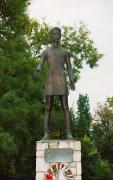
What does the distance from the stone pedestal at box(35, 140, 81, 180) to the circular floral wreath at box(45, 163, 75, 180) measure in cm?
7

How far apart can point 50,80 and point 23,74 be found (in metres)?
11.8

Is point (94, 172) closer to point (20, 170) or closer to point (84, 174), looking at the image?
point (84, 174)

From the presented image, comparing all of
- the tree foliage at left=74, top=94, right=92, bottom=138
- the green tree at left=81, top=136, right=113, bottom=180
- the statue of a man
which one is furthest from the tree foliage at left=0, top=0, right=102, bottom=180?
the statue of a man

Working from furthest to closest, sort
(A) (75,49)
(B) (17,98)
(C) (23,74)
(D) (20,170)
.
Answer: (A) (75,49)
(D) (20,170)
(C) (23,74)
(B) (17,98)

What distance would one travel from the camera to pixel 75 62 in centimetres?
3177

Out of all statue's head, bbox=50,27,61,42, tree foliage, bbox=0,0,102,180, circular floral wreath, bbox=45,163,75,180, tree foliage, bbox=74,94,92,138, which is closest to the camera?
circular floral wreath, bbox=45,163,75,180

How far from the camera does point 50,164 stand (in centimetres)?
1337

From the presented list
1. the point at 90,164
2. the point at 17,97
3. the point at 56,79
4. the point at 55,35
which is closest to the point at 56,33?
the point at 55,35

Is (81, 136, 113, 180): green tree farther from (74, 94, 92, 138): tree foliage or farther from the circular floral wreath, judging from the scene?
the circular floral wreath

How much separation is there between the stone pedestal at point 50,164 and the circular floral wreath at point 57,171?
7 cm

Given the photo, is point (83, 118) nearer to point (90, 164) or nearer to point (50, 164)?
point (90, 164)

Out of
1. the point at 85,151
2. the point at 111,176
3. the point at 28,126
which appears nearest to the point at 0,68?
the point at 28,126

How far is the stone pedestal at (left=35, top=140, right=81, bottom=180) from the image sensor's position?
43.7 ft

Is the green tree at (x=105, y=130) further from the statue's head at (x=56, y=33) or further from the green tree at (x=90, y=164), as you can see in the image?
the statue's head at (x=56, y=33)
